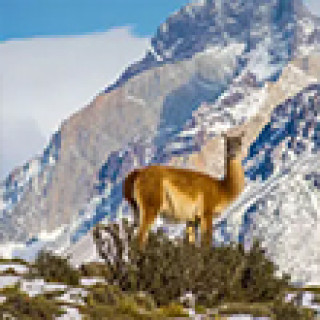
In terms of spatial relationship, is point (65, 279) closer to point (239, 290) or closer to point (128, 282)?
point (128, 282)

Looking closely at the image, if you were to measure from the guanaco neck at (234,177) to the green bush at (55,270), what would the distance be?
4323mm

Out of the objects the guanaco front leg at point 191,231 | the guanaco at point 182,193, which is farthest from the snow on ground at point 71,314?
the guanaco front leg at point 191,231

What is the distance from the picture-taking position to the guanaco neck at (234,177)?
22.3 m

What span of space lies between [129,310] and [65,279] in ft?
16.8

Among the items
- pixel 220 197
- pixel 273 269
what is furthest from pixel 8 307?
pixel 273 269

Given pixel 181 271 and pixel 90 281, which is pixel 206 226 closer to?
pixel 181 271

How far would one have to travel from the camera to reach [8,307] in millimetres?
15555

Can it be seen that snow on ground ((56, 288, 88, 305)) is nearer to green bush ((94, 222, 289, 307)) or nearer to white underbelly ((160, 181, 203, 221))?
green bush ((94, 222, 289, 307))

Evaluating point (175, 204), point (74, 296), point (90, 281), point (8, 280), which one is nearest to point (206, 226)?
point (175, 204)

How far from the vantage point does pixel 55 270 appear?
22.3 m

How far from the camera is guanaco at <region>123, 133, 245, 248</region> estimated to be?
21031mm

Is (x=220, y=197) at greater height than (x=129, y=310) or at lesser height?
greater

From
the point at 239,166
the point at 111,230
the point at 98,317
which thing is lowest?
the point at 98,317

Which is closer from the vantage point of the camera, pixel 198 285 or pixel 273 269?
pixel 198 285
